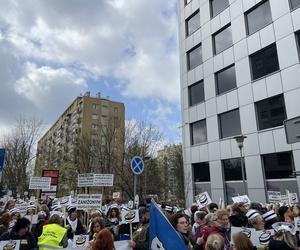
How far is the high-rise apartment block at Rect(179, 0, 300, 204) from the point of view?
691 inches

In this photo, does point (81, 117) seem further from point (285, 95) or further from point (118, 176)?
point (285, 95)

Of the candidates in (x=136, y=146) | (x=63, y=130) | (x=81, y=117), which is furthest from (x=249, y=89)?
(x=63, y=130)

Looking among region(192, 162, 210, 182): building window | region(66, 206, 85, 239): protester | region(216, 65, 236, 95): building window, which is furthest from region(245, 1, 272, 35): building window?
region(66, 206, 85, 239): protester

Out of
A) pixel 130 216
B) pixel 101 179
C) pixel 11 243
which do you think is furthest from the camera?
pixel 101 179

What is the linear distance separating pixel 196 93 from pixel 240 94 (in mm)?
5296

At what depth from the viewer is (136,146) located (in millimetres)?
28703

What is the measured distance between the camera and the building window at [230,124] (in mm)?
20656

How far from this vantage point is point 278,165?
17453 mm

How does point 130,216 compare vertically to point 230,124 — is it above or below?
below

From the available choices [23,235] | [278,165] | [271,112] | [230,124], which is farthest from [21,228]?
[230,124]

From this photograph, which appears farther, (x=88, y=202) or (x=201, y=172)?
(x=201, y=172)

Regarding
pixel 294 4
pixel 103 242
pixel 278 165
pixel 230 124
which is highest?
pixel 294 4

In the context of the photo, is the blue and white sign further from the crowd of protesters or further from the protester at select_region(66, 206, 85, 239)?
the crowd of protesters

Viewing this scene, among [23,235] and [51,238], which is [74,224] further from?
[51,238]
